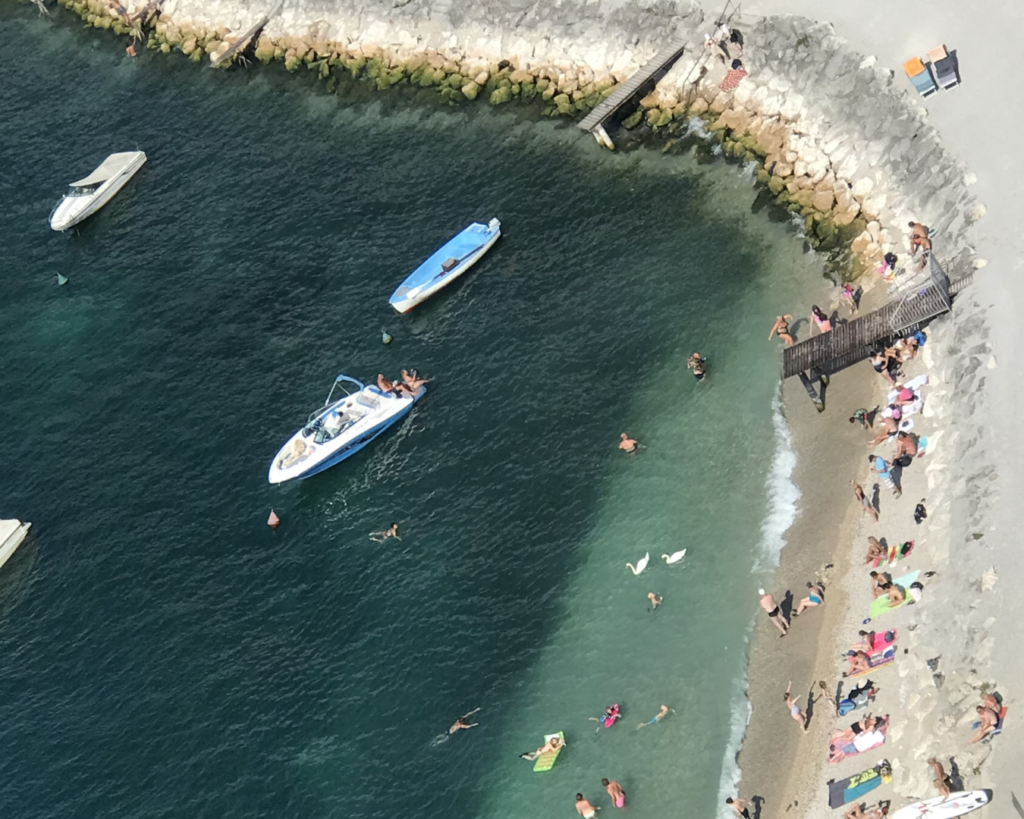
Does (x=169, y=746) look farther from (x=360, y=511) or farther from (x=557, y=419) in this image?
(x=557, y=419)

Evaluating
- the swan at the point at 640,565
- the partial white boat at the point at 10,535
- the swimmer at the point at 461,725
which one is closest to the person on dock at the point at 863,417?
the swan at the point at 640,565

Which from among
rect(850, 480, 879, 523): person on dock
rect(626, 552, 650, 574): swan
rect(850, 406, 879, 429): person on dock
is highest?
rect(850, 406, 879, 429): person on dock

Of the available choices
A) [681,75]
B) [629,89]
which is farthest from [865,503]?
[629,89]

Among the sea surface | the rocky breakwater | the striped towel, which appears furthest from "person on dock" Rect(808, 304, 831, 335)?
the striped towel

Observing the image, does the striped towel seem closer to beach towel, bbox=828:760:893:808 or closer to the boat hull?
the boat hull

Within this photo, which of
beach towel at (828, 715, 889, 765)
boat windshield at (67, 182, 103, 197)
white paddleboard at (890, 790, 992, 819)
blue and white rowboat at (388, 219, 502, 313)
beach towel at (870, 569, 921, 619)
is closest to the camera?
white paddleboard at (890, 790, 992, 819)

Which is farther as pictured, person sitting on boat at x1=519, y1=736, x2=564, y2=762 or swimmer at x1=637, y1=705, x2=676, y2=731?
person sitting on boat at x1=519, y1=736, x2=564, y2=762
